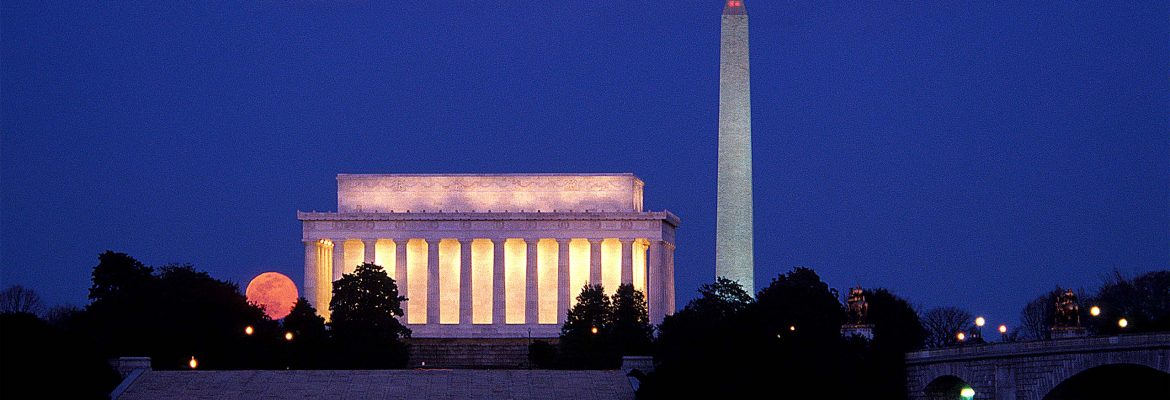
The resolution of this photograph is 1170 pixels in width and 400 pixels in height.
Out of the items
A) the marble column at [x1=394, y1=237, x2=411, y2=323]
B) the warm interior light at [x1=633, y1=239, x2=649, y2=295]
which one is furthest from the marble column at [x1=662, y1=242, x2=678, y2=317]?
the marble column at [x1=394, y1=237, x2=411, y2=323]

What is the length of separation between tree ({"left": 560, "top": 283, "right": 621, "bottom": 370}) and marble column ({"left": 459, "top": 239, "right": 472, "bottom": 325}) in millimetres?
24590

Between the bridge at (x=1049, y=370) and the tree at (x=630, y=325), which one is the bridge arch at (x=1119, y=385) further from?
the tree at (x=630, y=325)

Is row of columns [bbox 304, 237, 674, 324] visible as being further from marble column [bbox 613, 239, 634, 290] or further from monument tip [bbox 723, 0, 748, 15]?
monument tip [bbox 723, 0, 748, 15]

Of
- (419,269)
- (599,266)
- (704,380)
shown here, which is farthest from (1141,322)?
(419,269)

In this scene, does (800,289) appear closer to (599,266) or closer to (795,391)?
(795,391)

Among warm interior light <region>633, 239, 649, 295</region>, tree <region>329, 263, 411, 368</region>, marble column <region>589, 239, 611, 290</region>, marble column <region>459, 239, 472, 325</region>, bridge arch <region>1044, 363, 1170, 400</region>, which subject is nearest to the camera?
bridge arch <region>1044, 363, 1170, 400</region>

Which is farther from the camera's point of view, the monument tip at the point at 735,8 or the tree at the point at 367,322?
the monument tip at the point at 735,8

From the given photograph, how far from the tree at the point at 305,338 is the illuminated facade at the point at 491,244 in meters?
31.9

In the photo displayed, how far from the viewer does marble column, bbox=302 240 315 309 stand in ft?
537

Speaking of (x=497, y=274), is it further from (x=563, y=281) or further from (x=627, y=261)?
(x=627, y=261)

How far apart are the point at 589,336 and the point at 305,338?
17.6 meters

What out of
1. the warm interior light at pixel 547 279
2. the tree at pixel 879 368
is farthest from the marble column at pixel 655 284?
the tree at pixel 879 368

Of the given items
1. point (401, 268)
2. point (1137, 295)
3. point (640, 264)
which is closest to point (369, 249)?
point (401, 268)

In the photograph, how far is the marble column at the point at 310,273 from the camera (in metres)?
164
